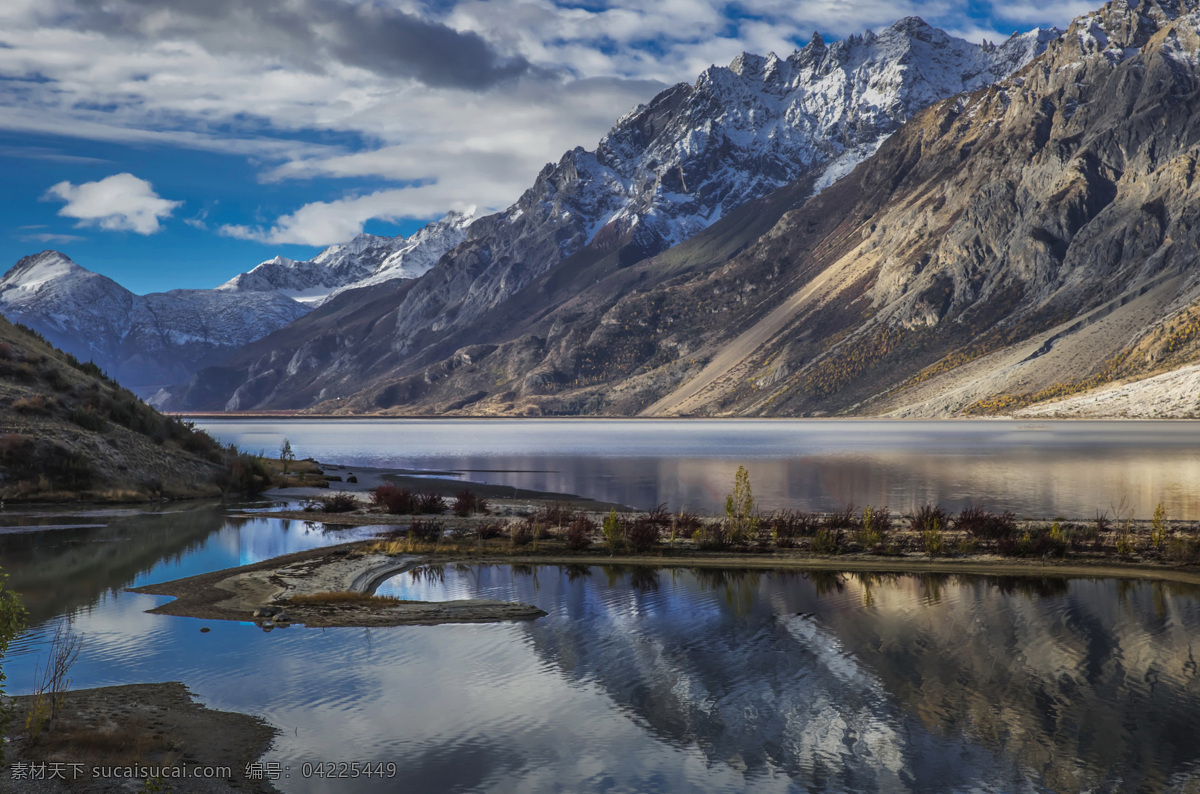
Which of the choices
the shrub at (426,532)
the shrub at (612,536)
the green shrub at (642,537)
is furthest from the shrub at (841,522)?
the shrub at (426,532)

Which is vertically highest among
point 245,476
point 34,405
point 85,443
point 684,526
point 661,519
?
point 34,405

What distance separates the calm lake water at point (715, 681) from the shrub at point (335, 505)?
1927cm

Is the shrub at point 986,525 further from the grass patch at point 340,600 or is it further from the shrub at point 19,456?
the shrub at point 19,456

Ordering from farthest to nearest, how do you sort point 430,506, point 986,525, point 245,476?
point 245,476
point 430,506
point 986,525

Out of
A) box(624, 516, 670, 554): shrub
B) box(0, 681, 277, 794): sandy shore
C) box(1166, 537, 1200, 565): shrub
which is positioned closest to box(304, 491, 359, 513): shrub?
box(624, 516, 670, 554): shrub

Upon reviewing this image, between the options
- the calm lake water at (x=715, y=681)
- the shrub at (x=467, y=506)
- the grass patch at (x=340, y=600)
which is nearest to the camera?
the calm lake water at (x=715, y=681)

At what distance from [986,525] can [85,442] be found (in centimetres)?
4644

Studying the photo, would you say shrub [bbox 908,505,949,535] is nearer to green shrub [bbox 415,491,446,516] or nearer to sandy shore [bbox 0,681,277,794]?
green shrub [bbox 415,491,446,516]

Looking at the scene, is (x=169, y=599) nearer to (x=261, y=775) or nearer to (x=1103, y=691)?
(x=261, y=775)

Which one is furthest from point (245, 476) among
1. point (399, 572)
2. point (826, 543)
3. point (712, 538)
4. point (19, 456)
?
point (826, 543)

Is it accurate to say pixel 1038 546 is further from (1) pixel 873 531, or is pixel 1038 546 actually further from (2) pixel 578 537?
(2) pixel 578 537

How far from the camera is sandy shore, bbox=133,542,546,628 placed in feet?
76.2

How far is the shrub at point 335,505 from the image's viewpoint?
4809cm

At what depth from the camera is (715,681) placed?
1855 centimetres
